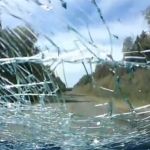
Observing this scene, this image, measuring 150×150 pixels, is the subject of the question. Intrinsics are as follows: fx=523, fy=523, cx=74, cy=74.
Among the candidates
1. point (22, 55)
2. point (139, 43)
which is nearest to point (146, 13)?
point (139, 43)

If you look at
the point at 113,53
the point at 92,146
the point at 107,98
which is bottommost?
the point at 92,146

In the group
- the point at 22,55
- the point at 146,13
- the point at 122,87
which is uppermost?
the point at 146,13

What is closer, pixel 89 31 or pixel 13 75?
pixel 89 31

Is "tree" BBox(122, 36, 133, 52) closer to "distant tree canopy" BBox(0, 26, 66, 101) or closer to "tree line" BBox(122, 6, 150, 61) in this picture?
"tree line" BBox(122, 6, 150, 61)

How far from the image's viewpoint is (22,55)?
6.66 feet

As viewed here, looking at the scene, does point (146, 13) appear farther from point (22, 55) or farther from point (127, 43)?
point (22, 55)

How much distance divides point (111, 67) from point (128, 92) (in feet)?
0.38

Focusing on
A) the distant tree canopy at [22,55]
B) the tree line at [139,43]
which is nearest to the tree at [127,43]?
the tree line at [139,43]

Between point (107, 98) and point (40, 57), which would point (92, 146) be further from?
point (40, 57)

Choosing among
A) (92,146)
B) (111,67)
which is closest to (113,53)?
(111,67)

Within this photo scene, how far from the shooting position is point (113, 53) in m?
1.98

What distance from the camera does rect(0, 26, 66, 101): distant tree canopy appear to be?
2.03 metres

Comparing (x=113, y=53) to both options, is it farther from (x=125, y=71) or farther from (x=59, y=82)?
(x=59, y=82)

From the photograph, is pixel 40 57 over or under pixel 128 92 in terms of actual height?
over
